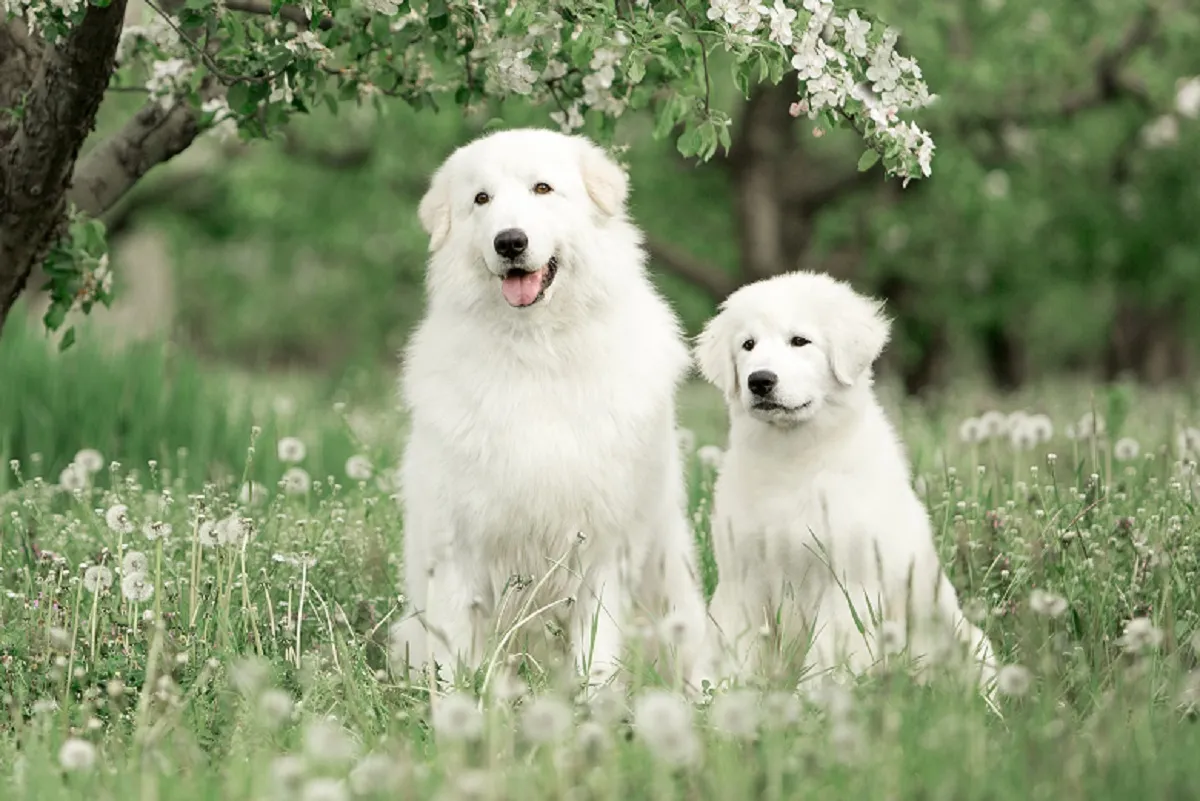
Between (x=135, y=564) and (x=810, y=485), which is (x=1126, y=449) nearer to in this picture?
(x=810, y=485)

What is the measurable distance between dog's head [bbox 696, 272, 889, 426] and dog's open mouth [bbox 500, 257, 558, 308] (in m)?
Result: 0.54

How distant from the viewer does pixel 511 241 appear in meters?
4.30

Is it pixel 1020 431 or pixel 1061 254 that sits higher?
pixel 1061 254

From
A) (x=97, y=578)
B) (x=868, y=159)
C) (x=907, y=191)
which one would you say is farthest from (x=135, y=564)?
(x=907, y=191)

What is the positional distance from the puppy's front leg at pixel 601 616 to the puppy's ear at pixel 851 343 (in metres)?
0.90

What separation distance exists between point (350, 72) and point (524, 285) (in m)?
1.12

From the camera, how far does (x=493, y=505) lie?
172 inches

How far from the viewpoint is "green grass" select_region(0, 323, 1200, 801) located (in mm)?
2691

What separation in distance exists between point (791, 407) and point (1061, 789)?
1838mm

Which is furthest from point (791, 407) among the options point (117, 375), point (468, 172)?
point (117, 375)

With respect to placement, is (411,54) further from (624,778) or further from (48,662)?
(624,778)

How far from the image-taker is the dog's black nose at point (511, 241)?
4301 millimetres

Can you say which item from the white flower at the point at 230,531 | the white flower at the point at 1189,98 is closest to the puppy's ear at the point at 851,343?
the white flower at the point at 230,531

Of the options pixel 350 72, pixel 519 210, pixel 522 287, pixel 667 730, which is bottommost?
pixel 667 730
